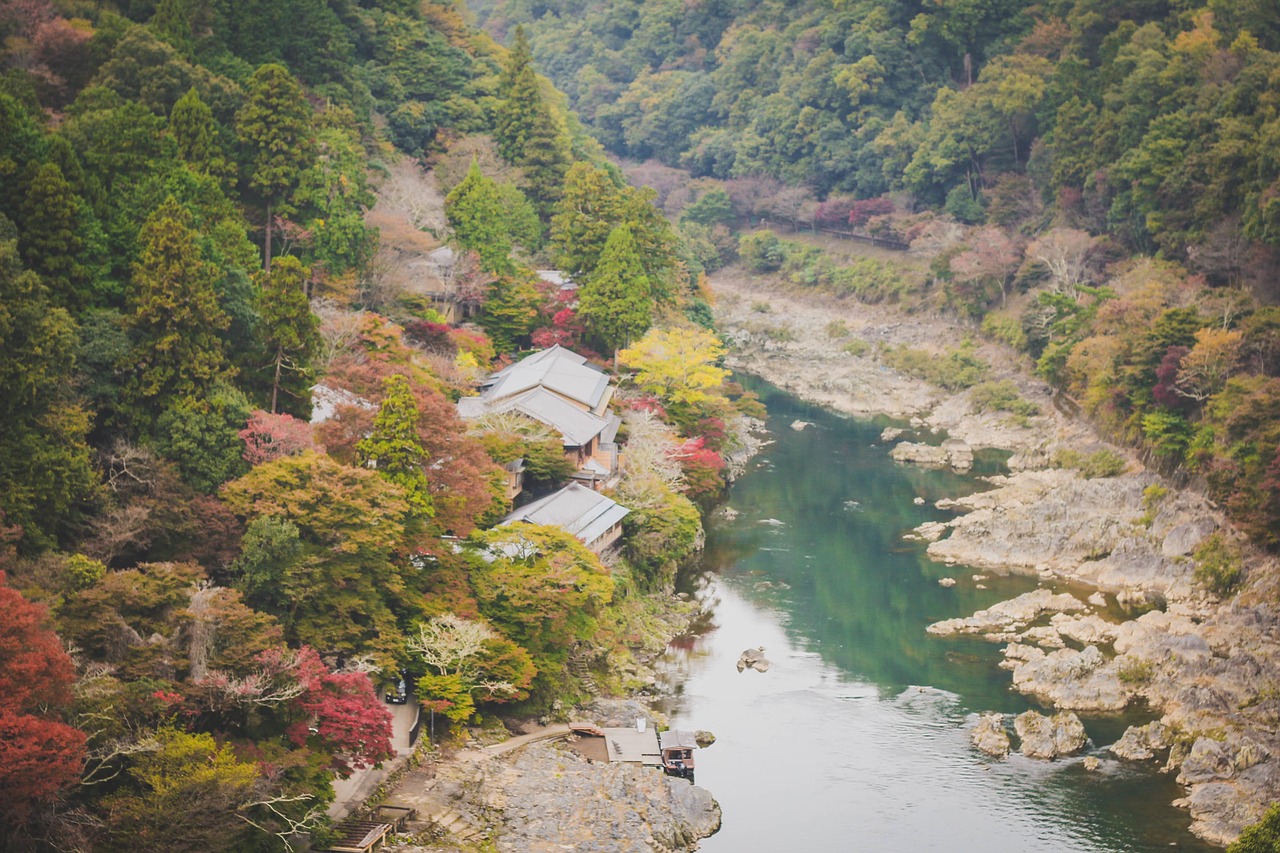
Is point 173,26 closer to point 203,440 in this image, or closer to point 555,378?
point 555,378

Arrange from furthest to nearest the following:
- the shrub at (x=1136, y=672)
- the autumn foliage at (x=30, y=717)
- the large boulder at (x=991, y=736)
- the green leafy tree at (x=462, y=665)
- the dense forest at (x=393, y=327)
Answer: the shrub at (x=1136, y=672), the large boulder at (x=991, y=736), the green leafy tree at (x=462, y=665), the dense forest at (x=393, y=327), the autumn foliage at (x=30, y=717)

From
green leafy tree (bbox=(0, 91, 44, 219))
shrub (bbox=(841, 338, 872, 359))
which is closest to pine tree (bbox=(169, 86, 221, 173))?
green leafy tree (bbox=(0, 91, 44, 219))

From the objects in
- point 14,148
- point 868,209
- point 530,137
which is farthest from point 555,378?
point 868,209

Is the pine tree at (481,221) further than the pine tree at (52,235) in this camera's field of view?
Yes

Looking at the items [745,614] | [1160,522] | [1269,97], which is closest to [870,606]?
[745,614]

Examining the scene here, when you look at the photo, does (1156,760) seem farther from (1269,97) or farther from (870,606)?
(1269,97)

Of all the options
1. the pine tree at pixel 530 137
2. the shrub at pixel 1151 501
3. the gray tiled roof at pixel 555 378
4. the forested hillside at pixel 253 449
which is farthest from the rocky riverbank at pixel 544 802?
the pine tree at pixel 530 137

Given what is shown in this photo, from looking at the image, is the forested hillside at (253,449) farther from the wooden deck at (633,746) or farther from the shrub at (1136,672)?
the shrub at (1136,672)
